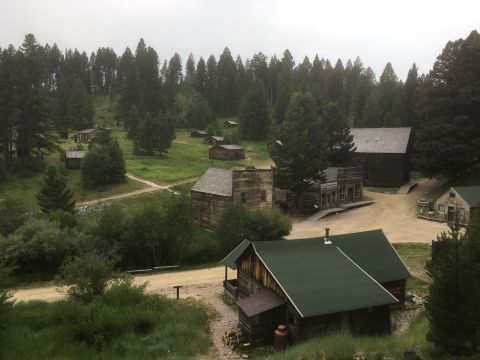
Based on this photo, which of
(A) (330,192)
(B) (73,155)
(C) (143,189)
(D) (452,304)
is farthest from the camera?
(B) (73,155)

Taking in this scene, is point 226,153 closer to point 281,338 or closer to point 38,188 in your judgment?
point 38,188

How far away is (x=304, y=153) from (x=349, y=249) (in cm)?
2414

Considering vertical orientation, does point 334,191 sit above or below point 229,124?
below

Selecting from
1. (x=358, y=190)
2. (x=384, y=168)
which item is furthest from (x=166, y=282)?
(x=384, y=168)

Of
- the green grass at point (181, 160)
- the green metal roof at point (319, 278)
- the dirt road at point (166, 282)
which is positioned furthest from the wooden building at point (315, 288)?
the green grass at point (181, 160)

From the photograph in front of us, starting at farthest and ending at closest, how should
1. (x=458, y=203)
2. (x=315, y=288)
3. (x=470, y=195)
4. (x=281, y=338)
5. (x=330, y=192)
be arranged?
(x=330, y=192) → (x=458, y=203) → (x=470, y=195) → (x=315, y=288) → (x=281, y=338)

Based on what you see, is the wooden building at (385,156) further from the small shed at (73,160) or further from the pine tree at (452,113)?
the small shed at (73,160)

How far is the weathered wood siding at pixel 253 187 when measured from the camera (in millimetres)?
38875

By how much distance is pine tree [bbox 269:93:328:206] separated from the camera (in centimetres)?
4547

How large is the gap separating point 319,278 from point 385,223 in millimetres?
24534

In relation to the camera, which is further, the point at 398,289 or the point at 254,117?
the point at 254,117

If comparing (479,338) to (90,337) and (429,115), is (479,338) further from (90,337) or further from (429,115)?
(429,115)

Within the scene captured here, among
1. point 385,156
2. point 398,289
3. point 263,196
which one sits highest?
point 385,156

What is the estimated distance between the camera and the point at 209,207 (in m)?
40.1
